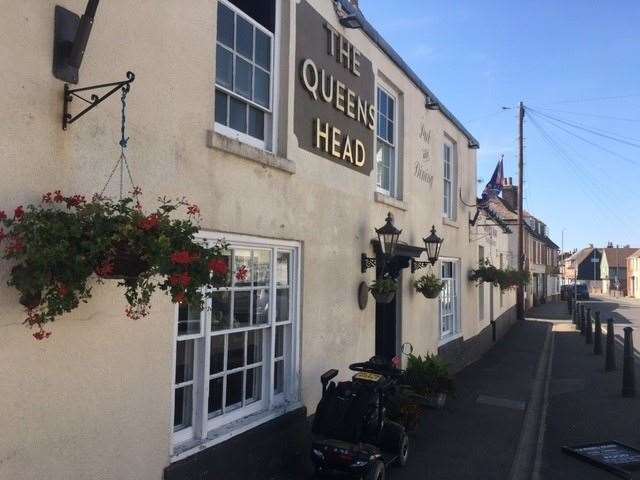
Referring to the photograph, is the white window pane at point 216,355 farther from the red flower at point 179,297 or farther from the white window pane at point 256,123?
the white window pane at point 256,123

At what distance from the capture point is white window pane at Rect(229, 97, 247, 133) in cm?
553

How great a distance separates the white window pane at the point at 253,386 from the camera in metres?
5.71

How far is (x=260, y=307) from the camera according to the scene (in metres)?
5.76

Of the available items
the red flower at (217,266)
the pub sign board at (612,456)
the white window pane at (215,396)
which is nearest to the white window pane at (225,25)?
the red flower at (217,266)

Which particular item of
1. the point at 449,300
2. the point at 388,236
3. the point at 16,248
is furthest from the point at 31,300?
the point at 449,300

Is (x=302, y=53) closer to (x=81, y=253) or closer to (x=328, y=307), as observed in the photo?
(x=328, y=307)

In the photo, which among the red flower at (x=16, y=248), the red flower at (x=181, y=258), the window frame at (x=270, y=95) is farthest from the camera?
the window frame at (x=270, y=95)

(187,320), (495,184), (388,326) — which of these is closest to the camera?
(187,320)

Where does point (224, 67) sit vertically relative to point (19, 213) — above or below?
above

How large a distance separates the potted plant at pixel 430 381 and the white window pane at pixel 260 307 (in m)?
3.39

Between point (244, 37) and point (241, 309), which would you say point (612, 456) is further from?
point (244, 37)

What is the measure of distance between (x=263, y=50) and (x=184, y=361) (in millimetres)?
3389

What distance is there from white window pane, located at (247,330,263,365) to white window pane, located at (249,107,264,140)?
2.09m

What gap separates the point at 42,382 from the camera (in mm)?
3510
